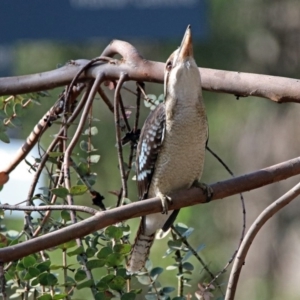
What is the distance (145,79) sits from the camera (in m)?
1.64

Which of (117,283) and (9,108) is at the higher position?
(9,108)

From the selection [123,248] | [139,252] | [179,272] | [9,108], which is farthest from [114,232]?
[9,108]

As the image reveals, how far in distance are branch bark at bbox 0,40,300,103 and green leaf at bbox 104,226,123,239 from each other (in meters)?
0.37

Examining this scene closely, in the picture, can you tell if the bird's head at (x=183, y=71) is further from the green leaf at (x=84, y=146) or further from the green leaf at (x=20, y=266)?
the green leaf at (x=20, y=266)

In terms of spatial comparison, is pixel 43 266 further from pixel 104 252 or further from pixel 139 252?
pixel 139 252

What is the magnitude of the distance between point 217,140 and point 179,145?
2.98 m

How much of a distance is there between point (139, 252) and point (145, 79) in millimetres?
385

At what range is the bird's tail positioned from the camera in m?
1.65

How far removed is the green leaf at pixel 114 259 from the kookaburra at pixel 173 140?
312 mm

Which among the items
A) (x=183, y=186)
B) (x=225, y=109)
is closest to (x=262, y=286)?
(x=225, y=109)

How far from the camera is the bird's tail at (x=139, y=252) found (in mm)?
1652

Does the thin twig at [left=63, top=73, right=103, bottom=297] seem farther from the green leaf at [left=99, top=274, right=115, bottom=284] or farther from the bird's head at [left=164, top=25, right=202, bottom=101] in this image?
the bird's head at [left=164, top=25, right=202, bottom=101]

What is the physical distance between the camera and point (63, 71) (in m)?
1.71

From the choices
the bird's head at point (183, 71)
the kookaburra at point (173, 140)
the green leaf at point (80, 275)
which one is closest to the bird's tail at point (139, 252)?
the kookaburra at point (173, 140)
